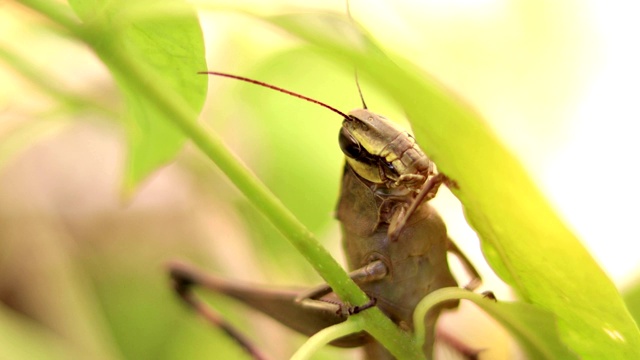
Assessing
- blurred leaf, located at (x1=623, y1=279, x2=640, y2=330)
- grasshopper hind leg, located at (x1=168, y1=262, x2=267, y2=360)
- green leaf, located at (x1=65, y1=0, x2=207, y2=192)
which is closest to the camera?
green leaf, located at (x1=65, y1=0, x2=207, y2=192)

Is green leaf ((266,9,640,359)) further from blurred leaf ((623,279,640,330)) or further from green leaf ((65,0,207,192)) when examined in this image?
blurred leaf ((623,279,640,330))

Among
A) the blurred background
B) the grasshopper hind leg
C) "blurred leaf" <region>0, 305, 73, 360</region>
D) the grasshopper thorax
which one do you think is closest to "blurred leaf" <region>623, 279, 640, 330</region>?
the grasshopper thorax

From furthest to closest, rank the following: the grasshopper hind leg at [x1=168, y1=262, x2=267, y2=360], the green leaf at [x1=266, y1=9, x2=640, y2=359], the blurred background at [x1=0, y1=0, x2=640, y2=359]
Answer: the blurred background at [x1=0, y1=0, x2=640, y2=359] < the grasshopper hind leg at [x1=168, y1=262, x2=267, y2=360] < the green leaf at [x1=266, y1=9, x2=640, y2=359]

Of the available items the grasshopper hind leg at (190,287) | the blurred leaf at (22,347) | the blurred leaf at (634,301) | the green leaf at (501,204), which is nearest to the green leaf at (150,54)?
the green leaf at (501,204)

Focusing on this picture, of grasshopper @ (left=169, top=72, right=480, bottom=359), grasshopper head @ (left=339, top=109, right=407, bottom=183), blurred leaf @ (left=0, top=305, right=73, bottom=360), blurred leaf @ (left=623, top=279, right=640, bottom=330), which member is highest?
blurred leaf @ (left=0, top=305, right=73, bottom=360)

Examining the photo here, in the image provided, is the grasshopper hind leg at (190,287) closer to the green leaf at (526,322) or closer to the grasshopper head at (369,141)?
the grasshopper head at (369,141)

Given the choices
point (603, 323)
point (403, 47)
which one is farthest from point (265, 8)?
point (403, 47)

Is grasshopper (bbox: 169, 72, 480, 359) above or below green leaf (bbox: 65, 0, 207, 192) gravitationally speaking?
below
